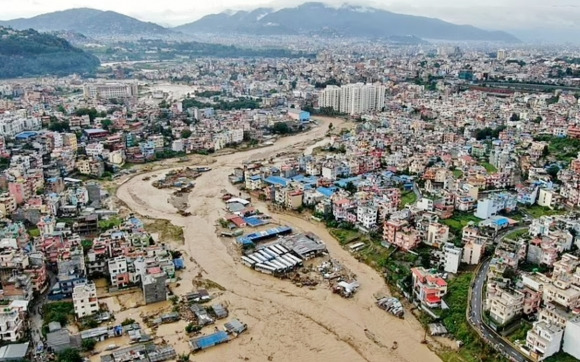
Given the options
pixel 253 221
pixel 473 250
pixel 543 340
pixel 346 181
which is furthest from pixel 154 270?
pixel 346 181

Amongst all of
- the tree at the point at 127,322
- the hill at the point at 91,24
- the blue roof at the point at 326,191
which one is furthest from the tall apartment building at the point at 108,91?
the hill at the point at 91,24

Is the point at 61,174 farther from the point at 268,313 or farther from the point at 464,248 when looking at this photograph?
the point at 464,248

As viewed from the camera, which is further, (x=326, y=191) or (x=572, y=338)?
(x=326, y=191)

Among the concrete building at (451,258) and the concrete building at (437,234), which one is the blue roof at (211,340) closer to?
the concrete building at (451,258)

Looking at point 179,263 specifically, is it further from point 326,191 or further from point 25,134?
point 25,134

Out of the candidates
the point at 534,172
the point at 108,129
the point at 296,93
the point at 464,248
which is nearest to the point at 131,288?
the point at 464,248
